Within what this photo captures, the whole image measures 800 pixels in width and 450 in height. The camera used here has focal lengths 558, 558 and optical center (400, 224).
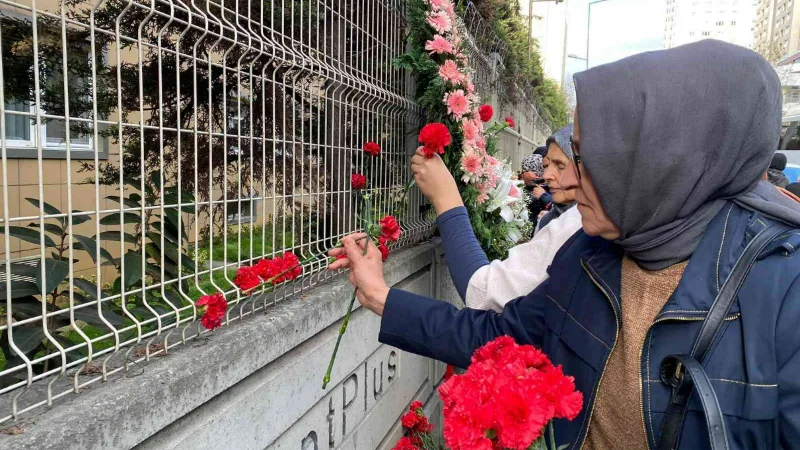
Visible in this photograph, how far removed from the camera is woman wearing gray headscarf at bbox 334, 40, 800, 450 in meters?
1.02

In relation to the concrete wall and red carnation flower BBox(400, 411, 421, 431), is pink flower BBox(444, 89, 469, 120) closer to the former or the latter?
the concrete wall

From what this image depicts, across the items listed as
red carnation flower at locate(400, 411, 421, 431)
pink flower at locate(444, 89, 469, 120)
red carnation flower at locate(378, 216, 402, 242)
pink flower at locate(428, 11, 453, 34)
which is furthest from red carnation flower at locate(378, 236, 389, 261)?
pink flower at locate(428, 11, 453, 34)

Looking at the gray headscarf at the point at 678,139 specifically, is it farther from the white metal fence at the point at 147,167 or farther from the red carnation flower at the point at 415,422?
the red carnation flower at the point at 415,422

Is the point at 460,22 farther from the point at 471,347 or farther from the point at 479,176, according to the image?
the point at 471,347

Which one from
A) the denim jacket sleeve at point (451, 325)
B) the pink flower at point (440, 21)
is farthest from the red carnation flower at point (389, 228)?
the pink flower at point (440, 21)

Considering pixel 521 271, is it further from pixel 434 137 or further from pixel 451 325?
pixel 434 137

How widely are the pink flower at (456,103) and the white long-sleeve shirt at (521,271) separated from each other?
1.38 meters

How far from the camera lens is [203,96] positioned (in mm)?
1688

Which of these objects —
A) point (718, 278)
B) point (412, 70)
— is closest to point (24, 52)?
point (718, 278)

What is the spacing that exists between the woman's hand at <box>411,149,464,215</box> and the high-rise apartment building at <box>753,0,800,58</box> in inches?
2605

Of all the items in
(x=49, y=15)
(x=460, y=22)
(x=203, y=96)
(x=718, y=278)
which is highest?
(x=460, y=22)

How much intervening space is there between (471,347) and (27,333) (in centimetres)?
110

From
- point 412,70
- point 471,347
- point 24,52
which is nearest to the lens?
point 24,52

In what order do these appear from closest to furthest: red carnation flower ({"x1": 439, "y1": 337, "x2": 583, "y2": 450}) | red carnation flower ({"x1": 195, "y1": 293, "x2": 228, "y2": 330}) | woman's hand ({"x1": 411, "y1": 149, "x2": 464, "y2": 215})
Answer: red carnation flower ({"x1": 439, "y1": 337, "x2": 583, "y2": 450}) → red carnation flower ({"x1": 195, "y1": 293, "x2": 228, "y2": 330}) → woman's hand ({"x1": 411, "y1": 149, "x2": 464, "y2": 215})
